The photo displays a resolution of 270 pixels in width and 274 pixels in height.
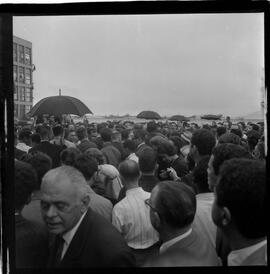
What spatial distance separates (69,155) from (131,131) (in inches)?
18.2

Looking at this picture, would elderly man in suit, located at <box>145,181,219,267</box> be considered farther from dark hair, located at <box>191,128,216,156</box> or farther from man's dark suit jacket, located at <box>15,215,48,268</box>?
man's dark suit jacket, located at <box>15,215,48,268</box>

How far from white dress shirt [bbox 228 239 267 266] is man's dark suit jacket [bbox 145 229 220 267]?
10 centimetres

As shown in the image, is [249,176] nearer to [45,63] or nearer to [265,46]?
[265,46]

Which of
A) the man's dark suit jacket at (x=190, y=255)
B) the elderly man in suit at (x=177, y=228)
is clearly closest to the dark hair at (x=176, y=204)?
the elderly man in suit at (x=177, y=228)

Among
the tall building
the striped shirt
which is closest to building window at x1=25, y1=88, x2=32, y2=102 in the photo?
the tall building

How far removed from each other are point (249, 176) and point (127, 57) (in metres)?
1.15

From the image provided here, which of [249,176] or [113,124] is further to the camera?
[113,124]

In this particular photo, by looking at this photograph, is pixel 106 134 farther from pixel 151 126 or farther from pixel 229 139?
pixel 229 139

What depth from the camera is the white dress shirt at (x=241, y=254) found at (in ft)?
8.56

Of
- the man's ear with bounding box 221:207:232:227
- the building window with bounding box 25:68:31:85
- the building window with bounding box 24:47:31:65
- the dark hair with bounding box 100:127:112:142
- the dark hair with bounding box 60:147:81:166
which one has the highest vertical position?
the building window with bounding box 24:47:31:65

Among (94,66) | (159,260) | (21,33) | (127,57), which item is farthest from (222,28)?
(159,260)

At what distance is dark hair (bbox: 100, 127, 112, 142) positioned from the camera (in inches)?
112

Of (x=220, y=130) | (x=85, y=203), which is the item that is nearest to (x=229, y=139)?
(x=220, y=130)

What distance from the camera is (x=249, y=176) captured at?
105 inches
